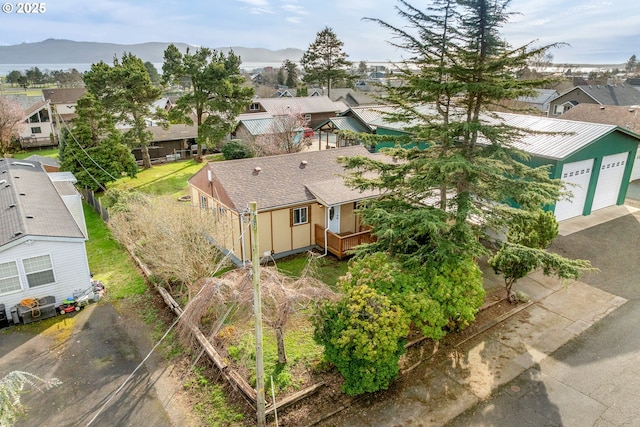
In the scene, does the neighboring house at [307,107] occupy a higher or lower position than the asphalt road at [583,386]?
higher

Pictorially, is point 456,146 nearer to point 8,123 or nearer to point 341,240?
point 341,240

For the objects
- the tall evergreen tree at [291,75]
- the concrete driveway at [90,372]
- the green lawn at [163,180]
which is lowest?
the concrete driveway at [90,372]

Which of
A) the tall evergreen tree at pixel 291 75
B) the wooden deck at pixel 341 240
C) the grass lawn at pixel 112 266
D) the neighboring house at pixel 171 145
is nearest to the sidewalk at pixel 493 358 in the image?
the wooden deck at pixel 341 240

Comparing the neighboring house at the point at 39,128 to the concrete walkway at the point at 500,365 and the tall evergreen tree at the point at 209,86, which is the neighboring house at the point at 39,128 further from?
the concrete walkway at the point at 500,365

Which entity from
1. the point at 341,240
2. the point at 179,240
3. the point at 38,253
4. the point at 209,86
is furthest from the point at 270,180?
the point at 209,86

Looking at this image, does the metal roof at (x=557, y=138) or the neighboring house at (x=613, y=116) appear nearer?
the metal roof at (x=557, y=138)

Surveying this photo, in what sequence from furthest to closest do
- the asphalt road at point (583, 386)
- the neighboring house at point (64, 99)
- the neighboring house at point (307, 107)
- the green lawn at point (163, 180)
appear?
1. the neighboring house at point (307, 107)
2. the neighboring house at point (64, 99)
3. the green lawn at point (163, 180)
4. the asphalt road at point (583, 386)

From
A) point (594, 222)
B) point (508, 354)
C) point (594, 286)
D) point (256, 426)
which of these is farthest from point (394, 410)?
point (594, 222)
